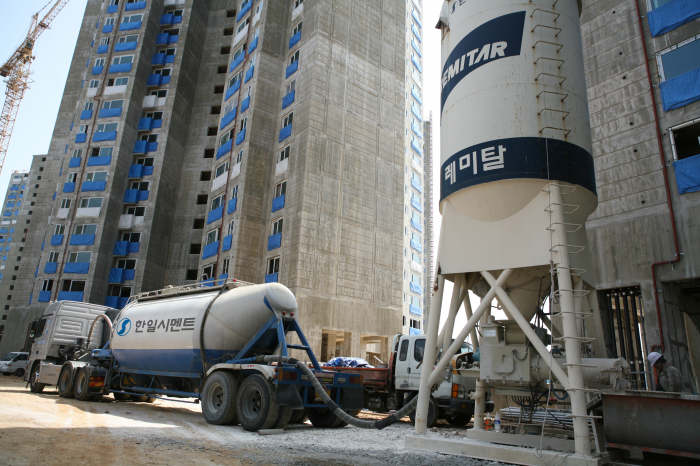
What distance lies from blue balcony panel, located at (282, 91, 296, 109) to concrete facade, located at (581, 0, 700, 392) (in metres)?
22.3

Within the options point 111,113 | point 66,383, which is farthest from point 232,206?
point 111,113

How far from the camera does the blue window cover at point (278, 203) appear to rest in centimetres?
3400

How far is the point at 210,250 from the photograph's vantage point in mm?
38531

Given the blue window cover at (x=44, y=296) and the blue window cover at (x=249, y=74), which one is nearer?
the blue window cover at (x=249, y=74)

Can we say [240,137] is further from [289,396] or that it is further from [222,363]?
[289,396]

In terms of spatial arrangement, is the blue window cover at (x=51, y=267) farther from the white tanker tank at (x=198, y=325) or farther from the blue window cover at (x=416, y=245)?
the blue window cover at (x=416, y=245)

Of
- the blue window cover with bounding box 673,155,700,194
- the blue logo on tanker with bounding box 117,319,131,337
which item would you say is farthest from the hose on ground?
the blue window cover with bounding box 673,155,700,194

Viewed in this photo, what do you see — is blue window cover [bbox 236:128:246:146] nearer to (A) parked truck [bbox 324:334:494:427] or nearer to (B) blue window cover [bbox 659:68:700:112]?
(A) parked truck [bbox 324:334:494:427]


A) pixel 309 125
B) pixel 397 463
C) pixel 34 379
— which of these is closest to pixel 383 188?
pixel 309 125

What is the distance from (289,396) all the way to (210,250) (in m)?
30.0

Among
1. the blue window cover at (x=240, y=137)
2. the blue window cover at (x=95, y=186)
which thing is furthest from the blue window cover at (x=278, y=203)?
the blue window cover at (x=95, y=186)

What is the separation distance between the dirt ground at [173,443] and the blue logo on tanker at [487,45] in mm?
8059

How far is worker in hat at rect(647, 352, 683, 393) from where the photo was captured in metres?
9.34

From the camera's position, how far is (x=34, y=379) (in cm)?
1945
